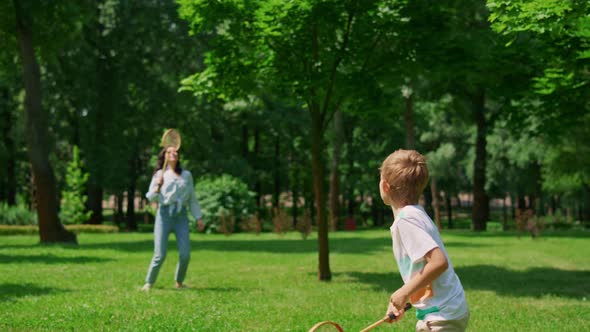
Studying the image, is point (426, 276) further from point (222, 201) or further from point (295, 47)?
point (222, 201)

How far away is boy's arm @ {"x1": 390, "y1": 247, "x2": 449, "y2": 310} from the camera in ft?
12.4

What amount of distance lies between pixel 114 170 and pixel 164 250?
28.3m

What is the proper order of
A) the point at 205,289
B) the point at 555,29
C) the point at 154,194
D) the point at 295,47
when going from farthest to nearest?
1. the point at 295,47
2. the point at 205,289
3. the point at 154,194
4. the point at 555,29

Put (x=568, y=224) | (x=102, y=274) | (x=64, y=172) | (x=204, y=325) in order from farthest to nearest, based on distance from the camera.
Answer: (x=64, y=172) < (x=568, y=224) < (x=102, y=274) < (x=204, y=325)

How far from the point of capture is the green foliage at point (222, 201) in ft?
115

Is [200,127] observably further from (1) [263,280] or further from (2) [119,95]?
(1) [263,280]

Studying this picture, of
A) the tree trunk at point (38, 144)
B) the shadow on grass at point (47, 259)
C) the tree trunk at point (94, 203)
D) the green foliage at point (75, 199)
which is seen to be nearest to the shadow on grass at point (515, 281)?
the shadow on grass at point (47, 259)

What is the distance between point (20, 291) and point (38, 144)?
13458 millimetres

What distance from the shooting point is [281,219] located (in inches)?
1198

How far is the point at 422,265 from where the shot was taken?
153 inches

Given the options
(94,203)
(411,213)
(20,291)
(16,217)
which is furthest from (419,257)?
(94,203)

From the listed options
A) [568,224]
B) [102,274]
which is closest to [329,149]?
[568,224]

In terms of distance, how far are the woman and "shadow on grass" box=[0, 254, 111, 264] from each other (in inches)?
249

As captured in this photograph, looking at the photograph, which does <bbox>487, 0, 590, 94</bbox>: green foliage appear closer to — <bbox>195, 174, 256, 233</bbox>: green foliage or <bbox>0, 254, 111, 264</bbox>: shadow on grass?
<bbox>0, 254, 111, 264</bbox>: shadow on grass
